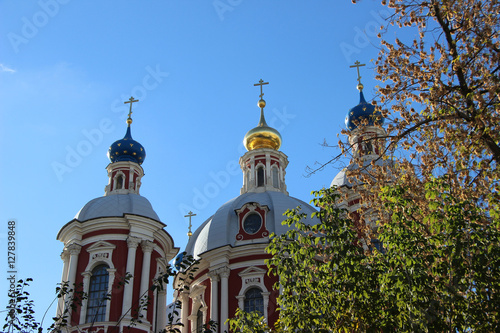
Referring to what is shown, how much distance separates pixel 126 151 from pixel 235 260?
6.38 m

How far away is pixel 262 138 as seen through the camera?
27625 mm

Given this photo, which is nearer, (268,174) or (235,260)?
(235,260)

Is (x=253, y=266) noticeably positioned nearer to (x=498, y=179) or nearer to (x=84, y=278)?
(x=84, y=278)

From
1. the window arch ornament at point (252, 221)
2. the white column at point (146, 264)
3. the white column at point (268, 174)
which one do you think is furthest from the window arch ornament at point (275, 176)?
the white column at point (146, 264)

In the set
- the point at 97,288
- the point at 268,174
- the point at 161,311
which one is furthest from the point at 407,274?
the point at 268,174

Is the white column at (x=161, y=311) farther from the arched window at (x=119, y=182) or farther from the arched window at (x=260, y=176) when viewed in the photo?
the arched window at (x=260, y=176)

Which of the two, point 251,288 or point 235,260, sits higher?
point 235,260

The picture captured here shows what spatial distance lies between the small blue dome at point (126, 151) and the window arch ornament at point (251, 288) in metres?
6.59

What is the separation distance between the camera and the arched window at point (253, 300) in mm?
21516

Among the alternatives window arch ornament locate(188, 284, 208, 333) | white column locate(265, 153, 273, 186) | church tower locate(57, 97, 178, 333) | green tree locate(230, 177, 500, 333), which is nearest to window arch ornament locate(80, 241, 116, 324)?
church tower locate(57, 97, 178, 333)

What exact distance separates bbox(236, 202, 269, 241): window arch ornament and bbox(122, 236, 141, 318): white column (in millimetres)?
3862

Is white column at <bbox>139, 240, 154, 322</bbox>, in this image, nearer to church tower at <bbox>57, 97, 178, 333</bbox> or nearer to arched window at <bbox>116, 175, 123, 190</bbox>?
church tower at <bbox>57, 97, 178, 333</bbox>

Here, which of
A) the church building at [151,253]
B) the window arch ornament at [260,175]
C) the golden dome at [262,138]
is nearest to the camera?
the church building at [151,253]

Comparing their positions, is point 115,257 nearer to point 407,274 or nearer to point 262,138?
point 262,138
